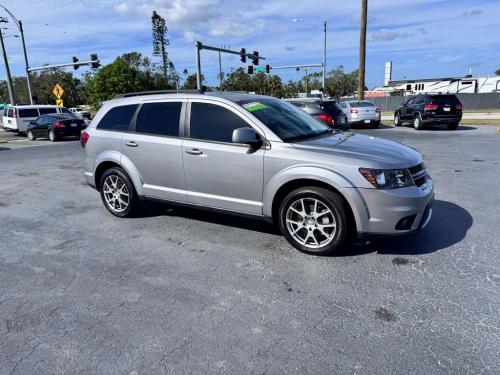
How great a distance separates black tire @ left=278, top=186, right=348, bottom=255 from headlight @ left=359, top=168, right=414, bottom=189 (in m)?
0.37

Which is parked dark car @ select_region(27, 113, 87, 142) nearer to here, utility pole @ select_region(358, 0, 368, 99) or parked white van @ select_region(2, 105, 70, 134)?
parked white van @ select_region(2, 105, 70, 134)

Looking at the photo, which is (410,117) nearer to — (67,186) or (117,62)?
(67,186)

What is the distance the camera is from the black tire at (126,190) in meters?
5.63

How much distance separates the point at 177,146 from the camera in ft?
16.4

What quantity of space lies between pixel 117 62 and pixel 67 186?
6195cm

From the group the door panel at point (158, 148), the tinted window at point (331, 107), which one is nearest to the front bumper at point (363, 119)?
the tinted window at point (331, 107)

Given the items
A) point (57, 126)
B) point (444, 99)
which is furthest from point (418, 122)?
point (57, 126)

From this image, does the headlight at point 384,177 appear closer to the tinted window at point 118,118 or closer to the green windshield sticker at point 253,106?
the green windshield sticker at point 253,106

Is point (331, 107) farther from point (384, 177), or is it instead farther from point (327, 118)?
point (384, 177)

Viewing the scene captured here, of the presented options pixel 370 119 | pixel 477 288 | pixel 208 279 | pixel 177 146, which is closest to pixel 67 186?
pixel 177 146

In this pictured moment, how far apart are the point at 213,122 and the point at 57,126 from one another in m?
17.8

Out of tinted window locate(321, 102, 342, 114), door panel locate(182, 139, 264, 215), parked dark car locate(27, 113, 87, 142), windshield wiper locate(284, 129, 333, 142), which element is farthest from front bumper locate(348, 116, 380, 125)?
door panel locate(182, 139, 264, 215)

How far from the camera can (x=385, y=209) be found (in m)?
3.88

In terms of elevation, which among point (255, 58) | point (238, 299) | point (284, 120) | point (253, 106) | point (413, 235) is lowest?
point (238, 299)
